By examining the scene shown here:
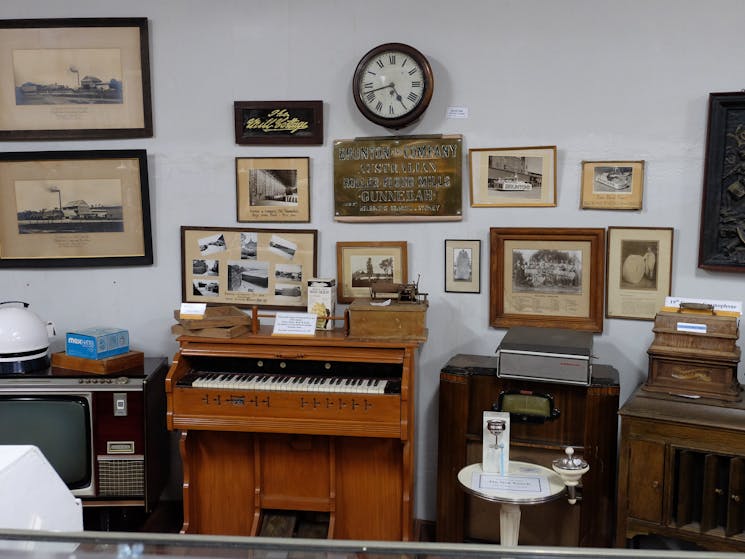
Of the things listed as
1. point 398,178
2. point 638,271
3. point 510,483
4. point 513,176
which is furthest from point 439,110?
point 510,483

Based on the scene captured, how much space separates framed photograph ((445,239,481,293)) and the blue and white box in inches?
68.1

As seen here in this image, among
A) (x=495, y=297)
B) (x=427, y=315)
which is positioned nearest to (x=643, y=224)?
(x=495, y=297)

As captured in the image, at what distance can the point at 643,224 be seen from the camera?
349cm

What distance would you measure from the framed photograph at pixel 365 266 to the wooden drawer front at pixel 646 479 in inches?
56.1

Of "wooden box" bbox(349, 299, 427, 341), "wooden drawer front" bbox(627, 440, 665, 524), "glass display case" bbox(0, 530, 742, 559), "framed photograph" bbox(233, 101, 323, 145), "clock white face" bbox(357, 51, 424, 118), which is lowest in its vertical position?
"wooden drawer front" bbox(627, 440, 665, 524)

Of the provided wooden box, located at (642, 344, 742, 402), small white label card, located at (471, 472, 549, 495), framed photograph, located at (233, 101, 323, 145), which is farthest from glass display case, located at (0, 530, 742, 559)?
framed photograph, located at (233, 101, 323, 145)

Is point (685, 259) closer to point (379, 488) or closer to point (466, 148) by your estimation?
point (466, 148)

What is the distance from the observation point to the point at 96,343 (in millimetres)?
3584

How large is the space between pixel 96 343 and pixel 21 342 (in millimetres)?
378

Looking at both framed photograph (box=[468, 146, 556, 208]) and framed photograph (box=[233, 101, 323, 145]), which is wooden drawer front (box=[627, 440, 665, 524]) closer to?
framed photograph (box=[468, 146, 556, 208])

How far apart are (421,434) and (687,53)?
2297mm

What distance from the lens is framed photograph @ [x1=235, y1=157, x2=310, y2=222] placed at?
3.84 m

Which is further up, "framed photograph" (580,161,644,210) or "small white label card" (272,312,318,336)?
"framed photograph" (580,161,644,210)

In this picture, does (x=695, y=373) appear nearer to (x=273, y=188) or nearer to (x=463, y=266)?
(x=463, y=266)
